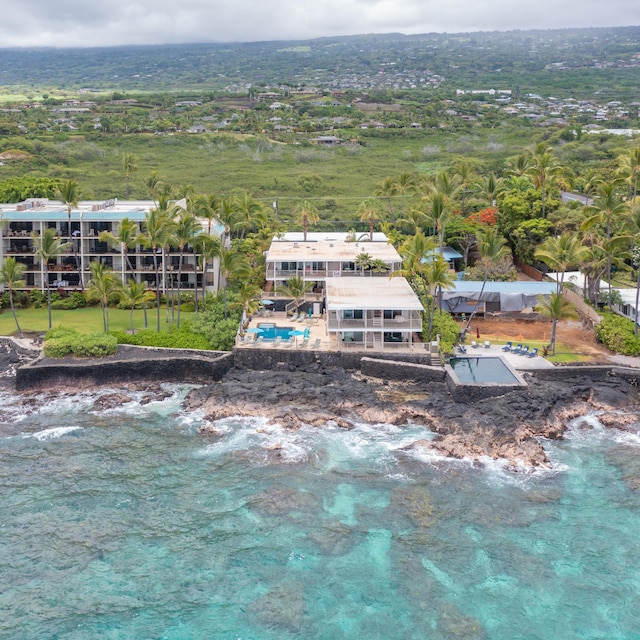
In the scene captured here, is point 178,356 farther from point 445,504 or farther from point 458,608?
point 458,608

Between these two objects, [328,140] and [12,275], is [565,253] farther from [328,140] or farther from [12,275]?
[328,140]

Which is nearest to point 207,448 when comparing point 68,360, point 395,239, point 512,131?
point 68,360

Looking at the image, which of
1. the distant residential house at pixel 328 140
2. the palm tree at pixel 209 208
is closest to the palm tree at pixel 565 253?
the palm tree at pixel 209 208

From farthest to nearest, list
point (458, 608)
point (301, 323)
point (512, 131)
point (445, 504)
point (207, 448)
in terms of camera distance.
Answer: point (512, 131) < point (301, 323) < point (207, 448) < point (445, 504) < point (458, 608)

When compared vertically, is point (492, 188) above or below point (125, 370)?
above

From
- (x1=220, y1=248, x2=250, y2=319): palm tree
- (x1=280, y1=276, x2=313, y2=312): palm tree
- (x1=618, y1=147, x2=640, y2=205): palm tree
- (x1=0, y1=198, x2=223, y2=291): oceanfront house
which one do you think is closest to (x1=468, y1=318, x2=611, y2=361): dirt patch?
(x1=280, y1=276, x2=313, y2=312): palm tree

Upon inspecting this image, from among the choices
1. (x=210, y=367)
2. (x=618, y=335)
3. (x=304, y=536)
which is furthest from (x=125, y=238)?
(x=618, y=335)
